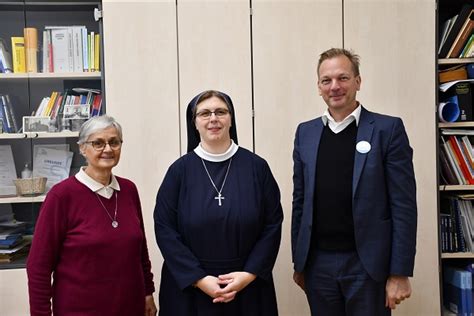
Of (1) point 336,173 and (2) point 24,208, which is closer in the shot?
(1) point 336,173

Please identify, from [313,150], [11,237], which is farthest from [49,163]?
[313,150]

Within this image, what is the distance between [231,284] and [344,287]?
0.46 metres

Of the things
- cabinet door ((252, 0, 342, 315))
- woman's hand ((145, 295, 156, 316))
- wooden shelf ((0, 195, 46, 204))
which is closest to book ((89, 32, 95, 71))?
wooden shelf ((0, 195, 46, 204))

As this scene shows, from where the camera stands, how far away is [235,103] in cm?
267

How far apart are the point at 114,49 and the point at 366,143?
1575mm

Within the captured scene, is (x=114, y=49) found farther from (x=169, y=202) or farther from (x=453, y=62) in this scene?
(x=453, y=62)

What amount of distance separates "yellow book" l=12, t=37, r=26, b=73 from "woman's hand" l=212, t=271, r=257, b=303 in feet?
6.10

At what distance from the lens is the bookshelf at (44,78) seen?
2738 millimetres

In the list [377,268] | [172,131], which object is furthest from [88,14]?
[377,268]

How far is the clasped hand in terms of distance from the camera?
5.87 ft

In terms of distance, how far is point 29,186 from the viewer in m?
2.74

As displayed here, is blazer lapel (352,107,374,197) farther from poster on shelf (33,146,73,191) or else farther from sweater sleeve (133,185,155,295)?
poster on shelf (33,146,73,191)

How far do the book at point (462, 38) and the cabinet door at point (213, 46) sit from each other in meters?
1.24

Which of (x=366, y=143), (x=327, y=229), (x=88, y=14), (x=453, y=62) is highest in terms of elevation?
(x=88, y=14)
